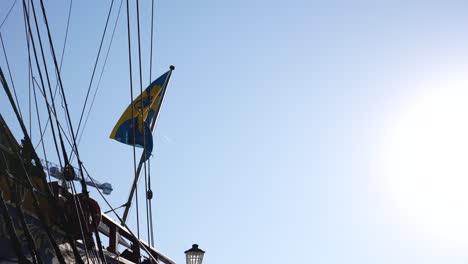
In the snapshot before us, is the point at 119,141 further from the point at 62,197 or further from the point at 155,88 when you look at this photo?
the point at 62,197

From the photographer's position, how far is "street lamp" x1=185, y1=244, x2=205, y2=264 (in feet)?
31.3

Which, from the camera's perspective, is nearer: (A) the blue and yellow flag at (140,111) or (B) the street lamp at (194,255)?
(B) the street lamp at (194,255)

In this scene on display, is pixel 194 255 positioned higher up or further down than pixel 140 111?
further down

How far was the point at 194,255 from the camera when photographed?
31.3 ft

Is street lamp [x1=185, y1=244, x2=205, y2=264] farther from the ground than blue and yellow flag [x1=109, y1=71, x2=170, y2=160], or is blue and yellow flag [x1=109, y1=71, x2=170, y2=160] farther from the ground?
blue and yellow flag [x1=109, y1=71, x2=170, y2=160]

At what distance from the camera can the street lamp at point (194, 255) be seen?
9539 mm

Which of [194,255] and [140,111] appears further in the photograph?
[140,111]

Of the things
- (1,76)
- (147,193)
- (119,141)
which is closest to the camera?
(1,76)

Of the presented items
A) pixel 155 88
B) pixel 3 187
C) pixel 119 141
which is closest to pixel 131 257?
pixel 3 187

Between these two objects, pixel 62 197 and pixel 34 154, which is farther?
pixel 62 197

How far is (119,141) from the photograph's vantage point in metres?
15.4

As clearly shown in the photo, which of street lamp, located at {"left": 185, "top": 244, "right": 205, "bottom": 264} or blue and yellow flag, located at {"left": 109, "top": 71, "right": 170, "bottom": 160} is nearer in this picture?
street lamp, located at {"left": 185, "top": 244, "right": 205, "bottom": 264}

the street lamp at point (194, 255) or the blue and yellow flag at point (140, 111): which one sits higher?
the blue and yellow flag at point (140, 111)

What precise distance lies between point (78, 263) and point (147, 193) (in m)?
6.74
